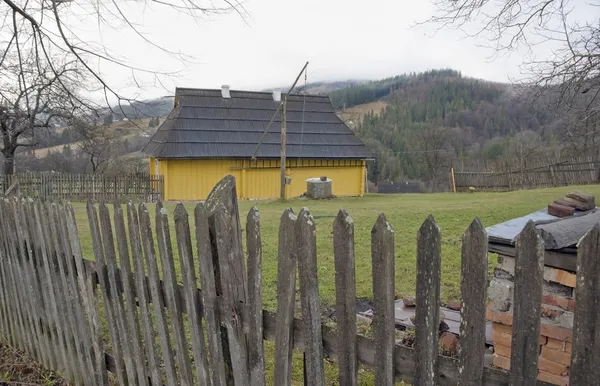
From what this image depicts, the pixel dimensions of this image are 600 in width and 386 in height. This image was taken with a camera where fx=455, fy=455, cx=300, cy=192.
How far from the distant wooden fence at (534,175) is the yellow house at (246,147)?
7.94m

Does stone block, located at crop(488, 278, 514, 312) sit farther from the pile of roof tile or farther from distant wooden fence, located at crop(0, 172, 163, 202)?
distant wooden fence, located at crop(0, 172, 163, 202)

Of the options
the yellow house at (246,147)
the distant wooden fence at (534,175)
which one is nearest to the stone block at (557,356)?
the yellow house at (246,147)

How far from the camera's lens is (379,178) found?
63.8 m

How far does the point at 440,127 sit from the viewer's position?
63594 mm

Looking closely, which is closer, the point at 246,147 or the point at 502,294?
the point at 502,294

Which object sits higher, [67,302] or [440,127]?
[440,127]

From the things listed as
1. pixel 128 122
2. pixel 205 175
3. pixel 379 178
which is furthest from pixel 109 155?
pixel 128 122

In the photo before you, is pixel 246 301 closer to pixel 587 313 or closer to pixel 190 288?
pixel 190 288

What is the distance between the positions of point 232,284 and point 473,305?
1181mm

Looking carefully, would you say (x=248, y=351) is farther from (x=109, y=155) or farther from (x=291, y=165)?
(x=109, y=155)

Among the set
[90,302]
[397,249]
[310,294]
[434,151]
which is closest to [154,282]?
[90,302]

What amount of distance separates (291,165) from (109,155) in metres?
26.5

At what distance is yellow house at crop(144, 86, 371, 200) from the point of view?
77.6 ft

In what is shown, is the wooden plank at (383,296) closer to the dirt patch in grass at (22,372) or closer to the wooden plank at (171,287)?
the wooden plank at (171,287)
